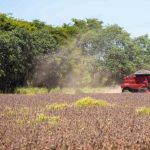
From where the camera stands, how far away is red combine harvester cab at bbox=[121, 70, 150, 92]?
94.3ft

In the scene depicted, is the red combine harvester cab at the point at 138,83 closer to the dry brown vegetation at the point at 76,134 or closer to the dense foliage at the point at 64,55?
the dense foliage at the point at 64,55

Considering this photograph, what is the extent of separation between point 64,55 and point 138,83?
31.6 ft

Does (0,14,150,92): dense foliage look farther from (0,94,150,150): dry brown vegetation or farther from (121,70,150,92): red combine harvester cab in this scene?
(0,94,150,150): dry brown vegetation

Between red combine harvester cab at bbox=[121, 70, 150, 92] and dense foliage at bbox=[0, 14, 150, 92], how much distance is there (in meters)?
8.15

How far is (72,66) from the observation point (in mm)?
37594

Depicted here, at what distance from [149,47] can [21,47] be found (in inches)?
996

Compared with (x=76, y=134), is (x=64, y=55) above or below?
above

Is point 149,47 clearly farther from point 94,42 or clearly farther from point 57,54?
point 57,54

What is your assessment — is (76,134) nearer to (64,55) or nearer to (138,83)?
(138,83)

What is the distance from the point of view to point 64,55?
37094mm

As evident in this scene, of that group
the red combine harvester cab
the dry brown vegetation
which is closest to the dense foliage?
the red combine harvester cab

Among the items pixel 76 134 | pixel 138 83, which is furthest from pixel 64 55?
pixel 76 134

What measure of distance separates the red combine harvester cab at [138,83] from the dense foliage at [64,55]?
8.15 meters

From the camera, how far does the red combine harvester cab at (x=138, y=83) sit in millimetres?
28734
